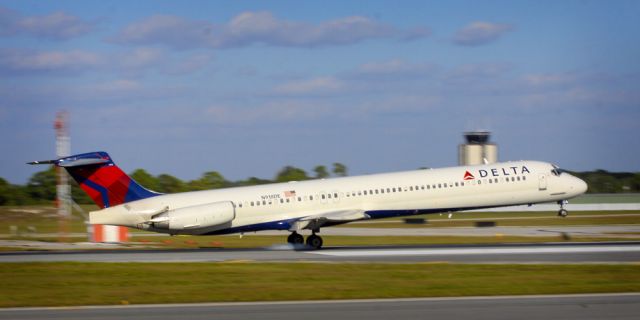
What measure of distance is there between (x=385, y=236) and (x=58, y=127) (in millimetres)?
19688

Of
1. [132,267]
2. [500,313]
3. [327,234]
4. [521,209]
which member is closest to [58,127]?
[327,234]

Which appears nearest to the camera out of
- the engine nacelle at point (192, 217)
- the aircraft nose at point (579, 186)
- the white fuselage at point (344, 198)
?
the engine nacelle at point (192, 217)

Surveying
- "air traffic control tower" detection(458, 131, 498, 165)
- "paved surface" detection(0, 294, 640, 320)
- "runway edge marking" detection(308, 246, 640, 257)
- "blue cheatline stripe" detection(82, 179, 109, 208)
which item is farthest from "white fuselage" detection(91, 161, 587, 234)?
"air traffic control tower" detection(458, 131, 498, 165)

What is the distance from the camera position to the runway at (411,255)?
94.4 ft

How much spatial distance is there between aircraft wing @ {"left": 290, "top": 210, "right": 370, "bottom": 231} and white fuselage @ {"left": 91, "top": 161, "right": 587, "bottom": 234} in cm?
21

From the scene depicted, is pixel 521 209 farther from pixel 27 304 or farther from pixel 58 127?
pixel 27 304

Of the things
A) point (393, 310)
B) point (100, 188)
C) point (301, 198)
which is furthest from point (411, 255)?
point (393, 310)

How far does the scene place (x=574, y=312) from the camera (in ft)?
54.4

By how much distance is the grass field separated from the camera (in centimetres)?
1997

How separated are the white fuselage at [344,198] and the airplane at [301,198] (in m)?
0.04

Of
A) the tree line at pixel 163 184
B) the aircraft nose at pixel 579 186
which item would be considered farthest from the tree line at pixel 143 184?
the aircraft nose at pixel 579 186

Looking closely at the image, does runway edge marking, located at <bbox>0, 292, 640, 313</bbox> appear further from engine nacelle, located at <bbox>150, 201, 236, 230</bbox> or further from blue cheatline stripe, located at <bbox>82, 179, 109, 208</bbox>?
blue cheatline stripe, located at <bbox>82, 179, 109, 208</bbox>

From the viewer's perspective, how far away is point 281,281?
22.9 meters

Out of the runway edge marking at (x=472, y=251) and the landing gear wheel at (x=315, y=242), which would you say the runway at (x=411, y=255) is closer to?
the runway edge marking at (x=472, y=251)
